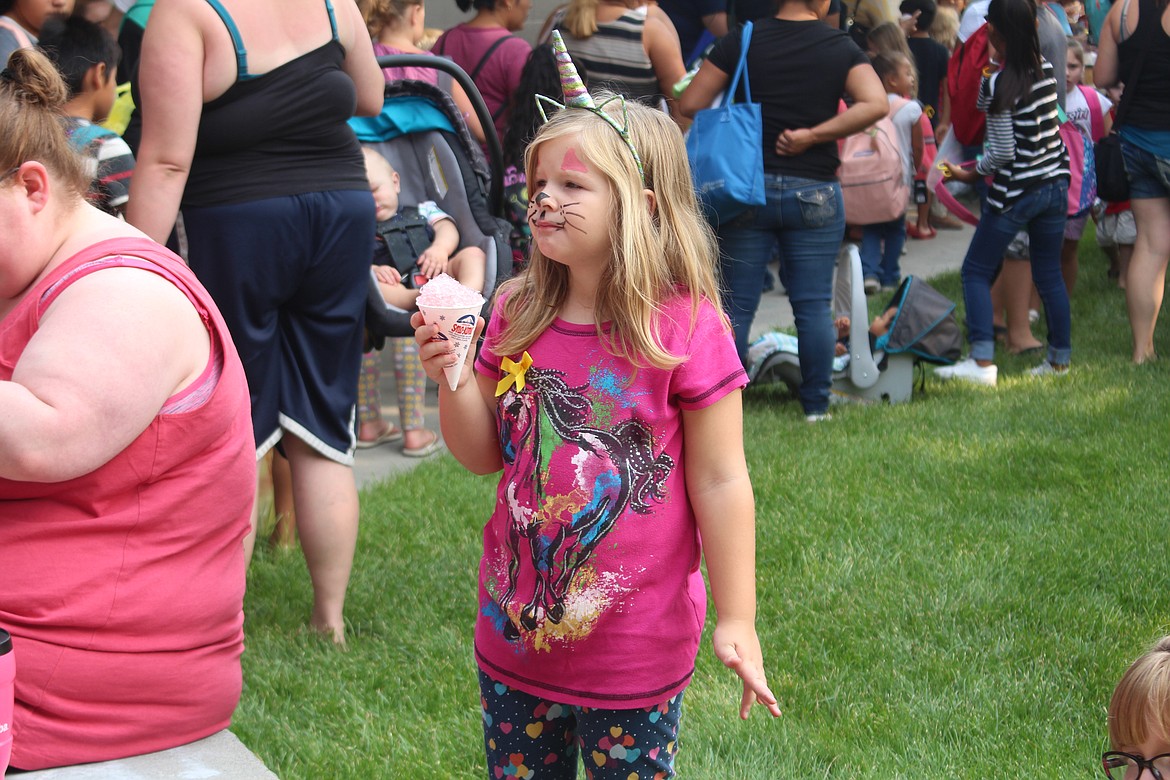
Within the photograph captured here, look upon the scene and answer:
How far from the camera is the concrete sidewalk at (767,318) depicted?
5.78 m

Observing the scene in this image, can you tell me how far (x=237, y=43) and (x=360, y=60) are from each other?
19.5 inches

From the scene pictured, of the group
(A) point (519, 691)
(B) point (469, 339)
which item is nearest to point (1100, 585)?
(A) point (519, 691)

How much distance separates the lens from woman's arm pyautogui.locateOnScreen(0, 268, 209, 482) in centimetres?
184

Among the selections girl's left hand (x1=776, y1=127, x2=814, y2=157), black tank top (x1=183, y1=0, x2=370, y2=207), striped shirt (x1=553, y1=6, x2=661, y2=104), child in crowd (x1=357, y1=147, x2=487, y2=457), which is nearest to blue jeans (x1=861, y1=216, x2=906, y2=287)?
striped shirt (x1=553, y1=6, x2=661, y2=104)

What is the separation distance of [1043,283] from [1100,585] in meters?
3.27

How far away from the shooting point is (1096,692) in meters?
3.26

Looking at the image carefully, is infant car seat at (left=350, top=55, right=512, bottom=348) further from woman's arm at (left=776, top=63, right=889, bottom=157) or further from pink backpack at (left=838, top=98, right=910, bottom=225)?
pink backpack at (left=838, top=98, right=910, bottom=225)

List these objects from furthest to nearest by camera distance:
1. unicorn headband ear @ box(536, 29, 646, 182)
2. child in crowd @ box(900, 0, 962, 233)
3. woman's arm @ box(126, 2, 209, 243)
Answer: child in crowd @ box(900, 0, 962, 233) → woman's arm @ box(126, 2, 209, 243) → unicorn headband ear @ box(536, 29, 646, 182)

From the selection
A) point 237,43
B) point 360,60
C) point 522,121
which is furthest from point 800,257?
point 237,43

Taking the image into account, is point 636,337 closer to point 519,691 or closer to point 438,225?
point 519,691

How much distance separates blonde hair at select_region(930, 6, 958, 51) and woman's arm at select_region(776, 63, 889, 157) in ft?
20.6

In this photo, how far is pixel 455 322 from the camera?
6.40 feet

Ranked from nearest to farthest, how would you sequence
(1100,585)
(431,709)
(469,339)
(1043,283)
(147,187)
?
(469,339) → (147,187) → (431,709) → (1100,585) → (1043,283)

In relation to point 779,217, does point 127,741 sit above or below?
above
